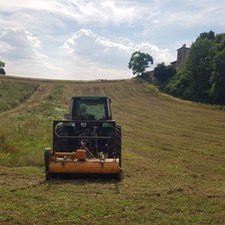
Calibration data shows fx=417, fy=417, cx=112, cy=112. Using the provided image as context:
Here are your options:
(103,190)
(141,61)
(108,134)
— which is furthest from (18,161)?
(141,61)

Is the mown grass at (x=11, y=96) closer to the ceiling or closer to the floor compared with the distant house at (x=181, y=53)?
closer to the floor

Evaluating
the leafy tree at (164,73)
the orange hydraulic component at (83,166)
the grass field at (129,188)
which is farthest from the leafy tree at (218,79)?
the orange hydraulic component at (83,166)

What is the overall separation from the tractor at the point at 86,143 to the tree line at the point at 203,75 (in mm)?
33889

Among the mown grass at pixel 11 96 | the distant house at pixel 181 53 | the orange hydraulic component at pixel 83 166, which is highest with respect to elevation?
the distant house at pixel 181 53

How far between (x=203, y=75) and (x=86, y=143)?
136ft

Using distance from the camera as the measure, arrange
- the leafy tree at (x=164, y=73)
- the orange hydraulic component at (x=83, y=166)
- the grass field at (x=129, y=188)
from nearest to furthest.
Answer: the grass field at (x=129, y=188) < the orange hydraulic component at (x=83, y=166) < the leafy tree at (x=164, y=73)

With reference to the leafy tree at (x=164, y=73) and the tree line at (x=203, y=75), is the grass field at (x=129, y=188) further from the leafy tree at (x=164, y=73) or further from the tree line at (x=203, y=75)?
the leafy tree at (x=164, y=73)

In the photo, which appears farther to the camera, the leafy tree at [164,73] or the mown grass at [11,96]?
the leafy tree at [164,73]

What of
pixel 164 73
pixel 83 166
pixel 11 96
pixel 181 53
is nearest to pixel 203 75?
pixel 164 73

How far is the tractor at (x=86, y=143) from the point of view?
897 centimetres

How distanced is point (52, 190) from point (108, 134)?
3153mm

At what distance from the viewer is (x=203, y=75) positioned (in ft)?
164

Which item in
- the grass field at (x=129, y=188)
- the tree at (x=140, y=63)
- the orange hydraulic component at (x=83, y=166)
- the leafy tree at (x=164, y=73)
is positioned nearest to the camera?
the grass field at (x=129, y=188)

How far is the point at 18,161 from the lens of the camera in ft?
34.9
